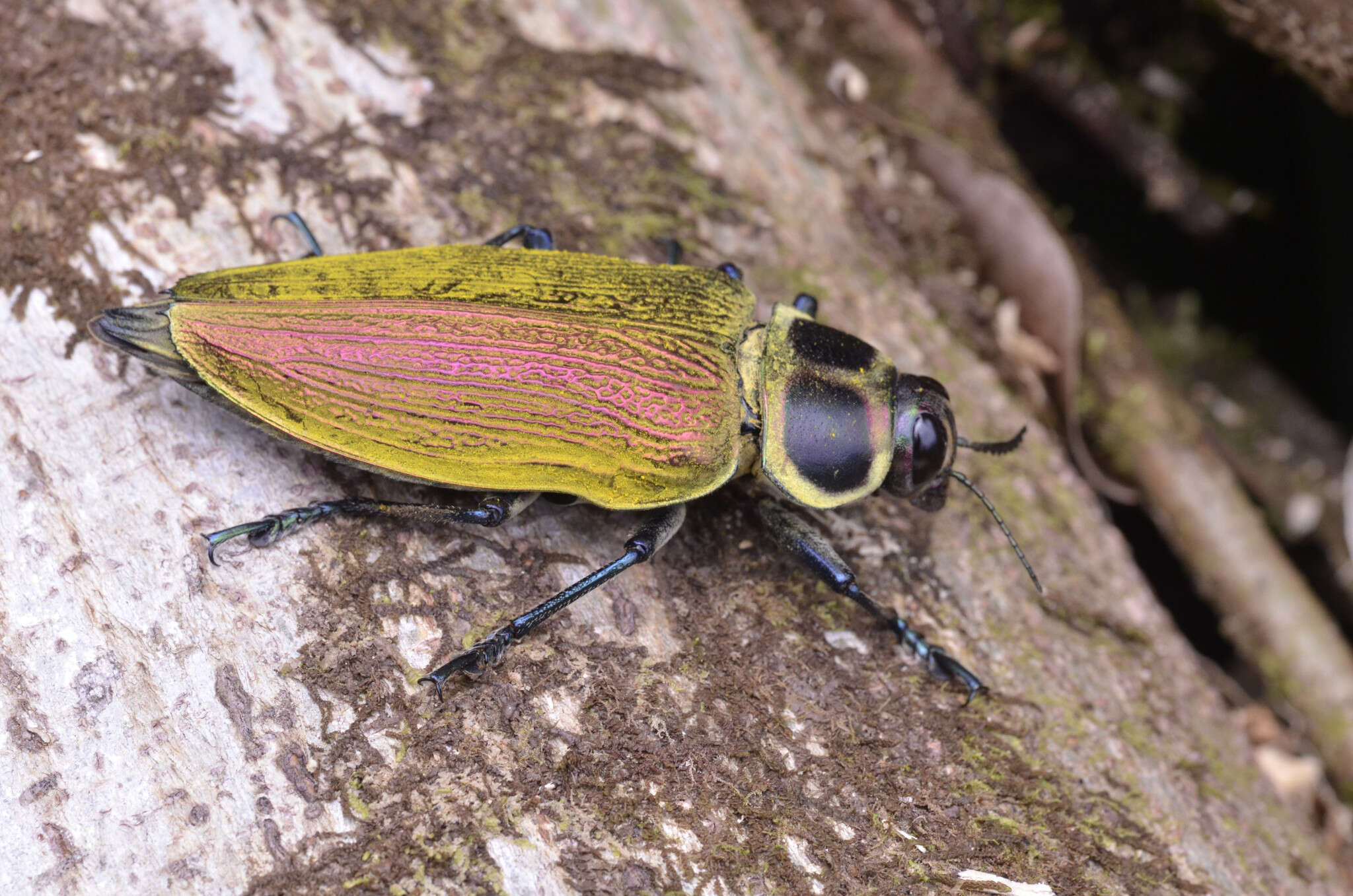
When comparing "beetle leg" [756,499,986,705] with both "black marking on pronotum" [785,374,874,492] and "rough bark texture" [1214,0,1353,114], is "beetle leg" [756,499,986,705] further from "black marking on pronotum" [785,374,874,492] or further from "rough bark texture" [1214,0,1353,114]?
"rough bark texture" [1214,0,1353,114]

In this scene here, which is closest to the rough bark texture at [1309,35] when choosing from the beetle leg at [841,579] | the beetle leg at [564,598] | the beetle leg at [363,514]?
the beetle leg at [841,579]

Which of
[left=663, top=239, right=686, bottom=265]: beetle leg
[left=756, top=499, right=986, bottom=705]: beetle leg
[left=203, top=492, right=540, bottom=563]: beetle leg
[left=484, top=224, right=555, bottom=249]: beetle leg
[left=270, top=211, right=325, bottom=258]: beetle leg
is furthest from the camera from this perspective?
[left=663, top=239, right=686, bottom=265]: beetle leg

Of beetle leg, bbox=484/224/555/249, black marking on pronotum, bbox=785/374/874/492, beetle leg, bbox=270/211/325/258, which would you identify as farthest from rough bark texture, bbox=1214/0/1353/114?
beetle leg, bbox=270/211/325/258

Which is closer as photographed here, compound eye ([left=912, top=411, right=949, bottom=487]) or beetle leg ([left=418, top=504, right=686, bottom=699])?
beetle leg ([left=418, top=504, right=686, bottom=699])

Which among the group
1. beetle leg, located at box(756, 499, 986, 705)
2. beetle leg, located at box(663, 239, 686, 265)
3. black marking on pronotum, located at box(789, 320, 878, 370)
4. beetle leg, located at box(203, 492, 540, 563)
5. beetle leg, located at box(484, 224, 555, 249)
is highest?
Answer: black marking on pronotum, located at box(789, 320, 878, 370)

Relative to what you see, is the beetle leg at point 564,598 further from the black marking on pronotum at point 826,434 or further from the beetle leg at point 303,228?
the beetle leg at point 303,228

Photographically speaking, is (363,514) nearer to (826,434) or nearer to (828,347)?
(826,434)

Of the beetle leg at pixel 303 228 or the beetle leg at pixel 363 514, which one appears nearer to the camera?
the beetle leg at pixel 363 514

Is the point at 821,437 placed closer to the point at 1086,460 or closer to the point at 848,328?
the point at 848,328

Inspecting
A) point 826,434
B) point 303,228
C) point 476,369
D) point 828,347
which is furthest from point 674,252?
point 303,228

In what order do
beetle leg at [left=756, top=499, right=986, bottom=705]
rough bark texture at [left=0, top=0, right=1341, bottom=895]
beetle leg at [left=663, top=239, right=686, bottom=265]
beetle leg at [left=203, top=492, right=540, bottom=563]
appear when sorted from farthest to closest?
beetle leg at [left=663, top=239, right=686, bottom=265], beetle leg at [left=756, top=499, right=986, bottom=705], beetle leg at [left=203, top=492, right=540, bottom=563], rough bark texture at [left=0, top=0, right=1341, bottom=895]
